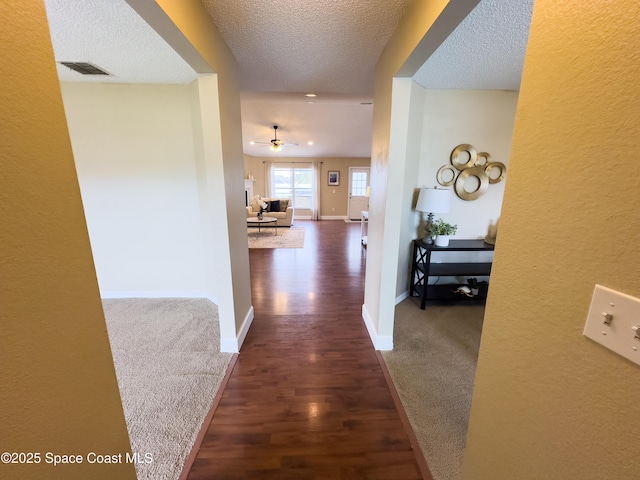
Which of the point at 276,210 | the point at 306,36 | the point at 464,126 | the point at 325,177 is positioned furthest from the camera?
the point at 325,177

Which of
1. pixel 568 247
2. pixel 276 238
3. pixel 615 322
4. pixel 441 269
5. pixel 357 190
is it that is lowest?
pixel 276 238

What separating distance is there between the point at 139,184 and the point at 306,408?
282cm

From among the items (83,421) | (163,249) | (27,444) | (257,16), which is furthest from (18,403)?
(163,249)

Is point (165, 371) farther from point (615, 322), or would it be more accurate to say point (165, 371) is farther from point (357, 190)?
point (357, 190)

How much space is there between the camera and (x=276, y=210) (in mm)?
7914

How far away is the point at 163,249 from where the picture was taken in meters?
2.95

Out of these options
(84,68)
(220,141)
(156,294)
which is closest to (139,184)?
(84,68)

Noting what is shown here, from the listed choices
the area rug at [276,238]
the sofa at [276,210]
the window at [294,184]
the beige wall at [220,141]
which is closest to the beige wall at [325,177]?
the window at [294,184]

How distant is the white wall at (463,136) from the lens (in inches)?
105

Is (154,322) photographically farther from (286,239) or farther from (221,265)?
(286,239)

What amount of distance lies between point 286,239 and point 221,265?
4126mm

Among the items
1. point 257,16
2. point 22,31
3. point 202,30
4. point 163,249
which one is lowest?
point 163,249

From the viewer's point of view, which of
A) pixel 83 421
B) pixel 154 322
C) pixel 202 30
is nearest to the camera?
pixel 83 421

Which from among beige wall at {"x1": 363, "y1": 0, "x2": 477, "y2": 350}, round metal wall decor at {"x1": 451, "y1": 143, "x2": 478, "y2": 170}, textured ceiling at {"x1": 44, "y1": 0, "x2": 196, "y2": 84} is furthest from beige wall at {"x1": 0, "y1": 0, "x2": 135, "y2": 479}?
round metal wall decor at {"x1": 451, "y1": 143, "x2": 478, "y2": 170}
